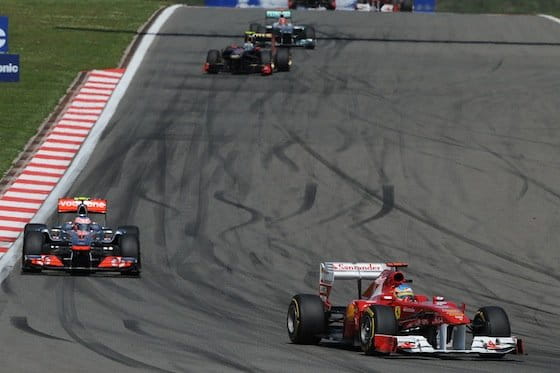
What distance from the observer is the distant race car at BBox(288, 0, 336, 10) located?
2370 inches

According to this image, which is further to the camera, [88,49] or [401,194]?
[88,49]

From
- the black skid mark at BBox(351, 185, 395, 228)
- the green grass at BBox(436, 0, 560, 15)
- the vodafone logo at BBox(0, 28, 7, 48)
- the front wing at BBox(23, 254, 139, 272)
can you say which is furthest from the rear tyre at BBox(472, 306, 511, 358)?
the green grass at BBox(436, 0, 560, 15)

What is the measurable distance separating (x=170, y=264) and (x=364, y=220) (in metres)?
5.77

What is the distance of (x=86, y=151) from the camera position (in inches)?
1375

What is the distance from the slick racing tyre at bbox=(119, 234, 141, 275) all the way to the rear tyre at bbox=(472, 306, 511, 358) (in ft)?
28.4

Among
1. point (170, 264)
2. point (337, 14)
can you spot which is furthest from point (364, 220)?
point (337, 14)

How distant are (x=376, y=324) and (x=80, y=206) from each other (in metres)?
10.3

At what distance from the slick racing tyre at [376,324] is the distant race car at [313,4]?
4432 cm

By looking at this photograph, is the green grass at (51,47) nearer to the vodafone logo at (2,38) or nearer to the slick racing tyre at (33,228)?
the vodafone logo at (2,38)

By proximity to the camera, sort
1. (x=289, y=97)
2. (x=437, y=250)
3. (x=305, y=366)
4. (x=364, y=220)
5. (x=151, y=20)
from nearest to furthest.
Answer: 1. (x=305, y=366)
2. (x=437, y=250)
3. (x=364, y=220)
4. (x=289, y=97)
5. (x=151, y=20)

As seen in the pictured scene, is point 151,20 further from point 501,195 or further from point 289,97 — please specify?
point 501,195

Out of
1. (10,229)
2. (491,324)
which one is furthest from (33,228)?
(491,324)

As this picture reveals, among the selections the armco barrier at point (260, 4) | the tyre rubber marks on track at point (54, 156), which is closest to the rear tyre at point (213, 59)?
the tyre rubber marks on track at point (54, 156)

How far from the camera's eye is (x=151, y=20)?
53.7 m
